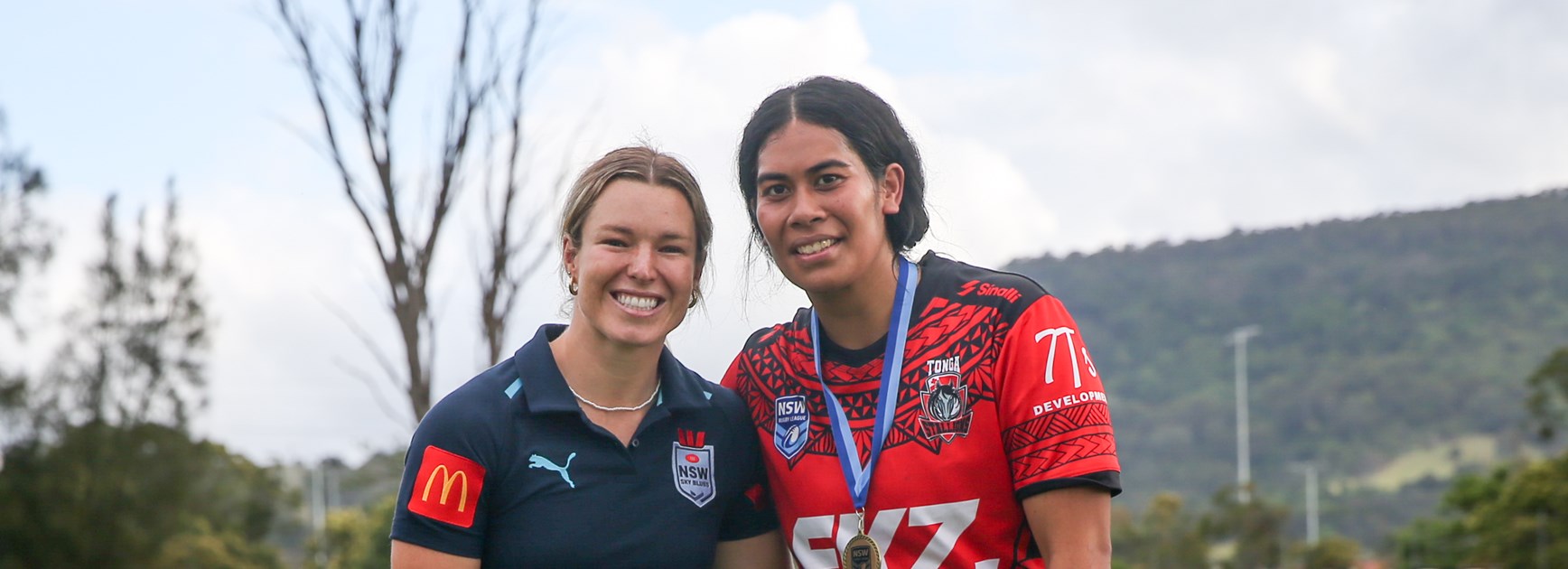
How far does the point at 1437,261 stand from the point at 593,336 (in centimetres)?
7023

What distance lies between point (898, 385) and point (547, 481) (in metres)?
0.82

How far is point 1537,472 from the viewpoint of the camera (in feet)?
86.6

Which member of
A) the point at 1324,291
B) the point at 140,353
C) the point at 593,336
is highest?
the point at 1324,291

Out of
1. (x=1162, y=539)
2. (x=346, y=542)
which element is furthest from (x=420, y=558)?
(x=346, y=542)

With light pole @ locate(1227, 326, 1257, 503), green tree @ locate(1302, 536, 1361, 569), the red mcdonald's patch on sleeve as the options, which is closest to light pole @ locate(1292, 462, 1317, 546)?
light pole @ locate(1227, 326, 1257, 503)

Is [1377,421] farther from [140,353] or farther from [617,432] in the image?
[617,432]

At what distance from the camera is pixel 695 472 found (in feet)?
11.6

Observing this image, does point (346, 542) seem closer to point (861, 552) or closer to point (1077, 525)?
point (861, 552)

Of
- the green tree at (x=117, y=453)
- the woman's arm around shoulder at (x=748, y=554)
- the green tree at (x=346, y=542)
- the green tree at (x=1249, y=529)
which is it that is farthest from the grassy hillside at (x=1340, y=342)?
the woman's arm around shoulder at (x=748, y=554)

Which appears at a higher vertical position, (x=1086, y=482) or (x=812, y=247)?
(x=812, y=247)

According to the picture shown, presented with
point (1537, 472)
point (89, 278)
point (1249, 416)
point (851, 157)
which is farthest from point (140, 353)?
point (1249, 416)

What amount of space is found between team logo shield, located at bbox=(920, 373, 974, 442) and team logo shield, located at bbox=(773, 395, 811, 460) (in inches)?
13.3

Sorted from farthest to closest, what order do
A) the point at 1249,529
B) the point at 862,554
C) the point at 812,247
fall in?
the point at 1249,529
the point at 812,247
the point at 862,554

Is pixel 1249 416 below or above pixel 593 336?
above
